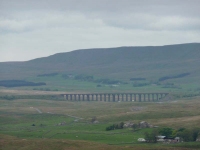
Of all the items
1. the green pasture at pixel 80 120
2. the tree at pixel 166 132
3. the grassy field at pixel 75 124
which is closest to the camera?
the grassy field at pixel 75 124

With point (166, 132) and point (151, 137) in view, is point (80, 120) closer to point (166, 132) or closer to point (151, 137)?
point (166, 132)

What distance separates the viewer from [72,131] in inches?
4040

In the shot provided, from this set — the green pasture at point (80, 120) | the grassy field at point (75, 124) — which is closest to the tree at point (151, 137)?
the green pasture at point (80, 120)

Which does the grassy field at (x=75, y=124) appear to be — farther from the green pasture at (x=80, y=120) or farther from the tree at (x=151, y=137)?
the tree at (x=151, y=137)

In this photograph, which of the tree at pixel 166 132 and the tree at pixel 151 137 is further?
the tree at pixel 166 132

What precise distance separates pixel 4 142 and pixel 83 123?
32340mm

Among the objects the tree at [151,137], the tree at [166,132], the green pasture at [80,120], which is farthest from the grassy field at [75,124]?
the tree at [166,132]

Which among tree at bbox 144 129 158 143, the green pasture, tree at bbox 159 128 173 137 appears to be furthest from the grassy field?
tree at bbox 159 128 173 137

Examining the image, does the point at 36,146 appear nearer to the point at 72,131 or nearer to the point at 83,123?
the point at 72,131

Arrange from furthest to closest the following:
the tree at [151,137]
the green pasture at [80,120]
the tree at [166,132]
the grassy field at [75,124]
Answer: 1. the green pasture at [80,120]
2. the tree at [166,132]
3. the tree at [151,137]
4. the grassy field at [75,124]

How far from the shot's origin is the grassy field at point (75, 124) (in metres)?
85.1

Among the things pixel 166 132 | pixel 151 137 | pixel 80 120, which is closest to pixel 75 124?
pixel 80 120

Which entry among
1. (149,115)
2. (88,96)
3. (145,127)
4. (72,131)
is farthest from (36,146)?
(88,96)

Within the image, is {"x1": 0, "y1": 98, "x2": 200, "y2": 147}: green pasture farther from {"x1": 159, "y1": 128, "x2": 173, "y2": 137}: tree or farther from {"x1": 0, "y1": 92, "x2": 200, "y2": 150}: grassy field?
{"x1": 159, "y1": 128, "x2": 173, "y2": 137}: tree
